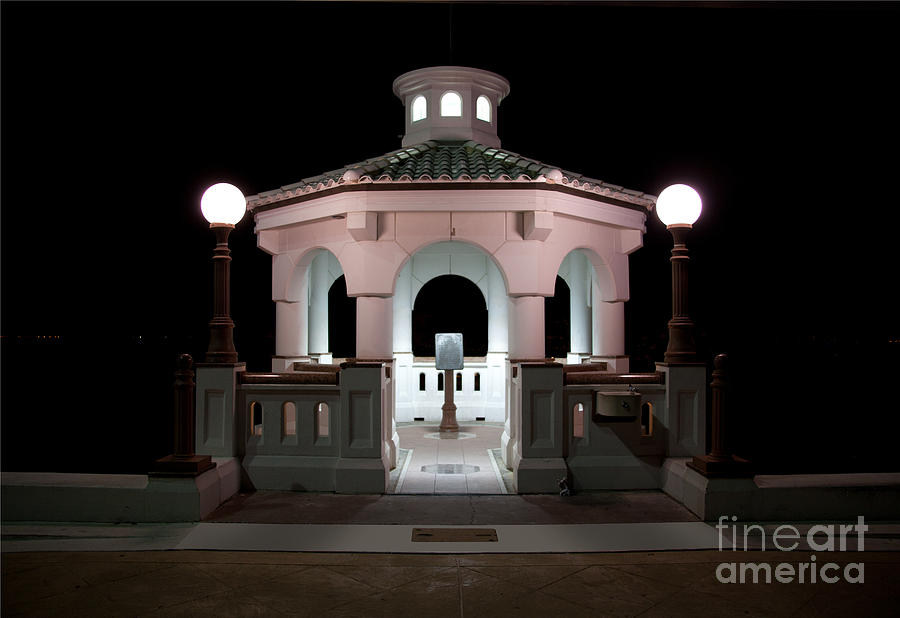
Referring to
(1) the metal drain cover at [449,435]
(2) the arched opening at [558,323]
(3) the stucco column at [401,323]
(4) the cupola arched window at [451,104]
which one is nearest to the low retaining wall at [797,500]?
(1) the metal drain cover at [449,435]

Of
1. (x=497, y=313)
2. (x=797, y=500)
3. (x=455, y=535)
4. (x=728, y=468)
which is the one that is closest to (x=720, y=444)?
(x=728, y=468)

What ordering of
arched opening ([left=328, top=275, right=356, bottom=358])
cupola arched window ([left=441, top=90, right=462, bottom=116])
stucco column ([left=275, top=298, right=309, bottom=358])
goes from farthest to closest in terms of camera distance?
1. arched opening ([left=328, top=275, right=356, bottom=358])
2. cupola arched window ([left=441, top=90, right=462, bottom=116])
3. stucco column ([left=275, top=298, right=309, bottom=358])

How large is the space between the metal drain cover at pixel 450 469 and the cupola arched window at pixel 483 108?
6.76 metres

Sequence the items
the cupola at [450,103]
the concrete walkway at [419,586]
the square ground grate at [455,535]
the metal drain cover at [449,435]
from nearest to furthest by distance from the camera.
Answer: the concrete walkway at [419,586]
the square ground grate at [455,535]
the metal drain cover at [449,435]
the cupola at [450,103]

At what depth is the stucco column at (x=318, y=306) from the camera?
40.1 ft

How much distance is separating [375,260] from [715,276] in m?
32.1

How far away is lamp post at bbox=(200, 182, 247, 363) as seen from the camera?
7.84 metres

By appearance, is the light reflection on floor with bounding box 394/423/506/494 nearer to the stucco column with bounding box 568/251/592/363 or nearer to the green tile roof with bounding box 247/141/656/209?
the stucco column with bounding box 568/251/592/363

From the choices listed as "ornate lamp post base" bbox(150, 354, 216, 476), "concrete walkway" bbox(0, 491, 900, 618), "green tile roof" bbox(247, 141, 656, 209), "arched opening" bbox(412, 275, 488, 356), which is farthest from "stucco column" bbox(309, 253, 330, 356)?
"arched opening" bbox(412, 275, 488, 356)

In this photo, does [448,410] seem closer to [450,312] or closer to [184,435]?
[184,435]

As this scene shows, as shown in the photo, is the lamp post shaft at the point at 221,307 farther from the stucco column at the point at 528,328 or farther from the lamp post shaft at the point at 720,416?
the lamp post shaft at the point at 720,416

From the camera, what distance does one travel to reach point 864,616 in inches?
171

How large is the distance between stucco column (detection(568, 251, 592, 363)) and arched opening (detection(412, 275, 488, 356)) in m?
13.7

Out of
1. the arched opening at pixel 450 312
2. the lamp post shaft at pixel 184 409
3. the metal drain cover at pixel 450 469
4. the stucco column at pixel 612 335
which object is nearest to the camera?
the lamp post shaft at pixel 184 409
